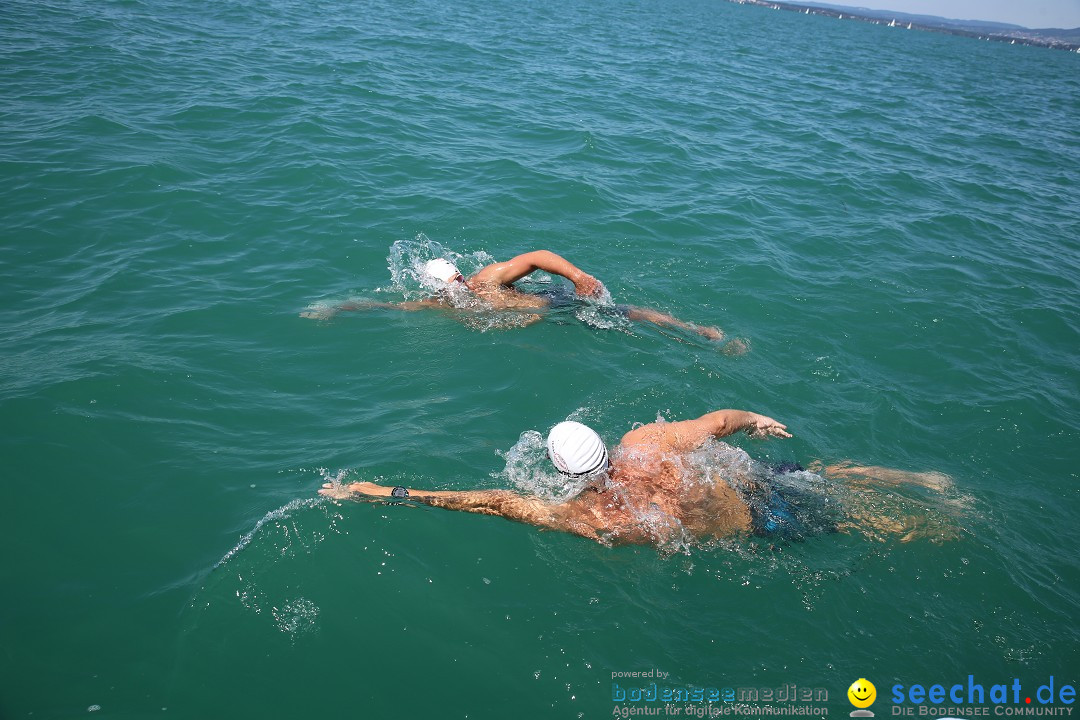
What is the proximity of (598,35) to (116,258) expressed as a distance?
2908 cm

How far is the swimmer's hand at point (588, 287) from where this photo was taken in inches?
318

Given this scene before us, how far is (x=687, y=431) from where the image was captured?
18.6 feet

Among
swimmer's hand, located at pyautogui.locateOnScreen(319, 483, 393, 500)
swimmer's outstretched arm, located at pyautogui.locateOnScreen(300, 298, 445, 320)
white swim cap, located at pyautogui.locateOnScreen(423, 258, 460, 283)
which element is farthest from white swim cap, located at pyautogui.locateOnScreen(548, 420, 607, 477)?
swimmer's outstretched arm, located at pyautogui.locateOnScreen(300, 298, 445, 320)

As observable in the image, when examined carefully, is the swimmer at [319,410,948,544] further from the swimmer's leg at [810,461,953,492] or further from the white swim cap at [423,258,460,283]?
the white swim cap at [423,258,460,283]

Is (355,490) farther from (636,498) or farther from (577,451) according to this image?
(636,498)

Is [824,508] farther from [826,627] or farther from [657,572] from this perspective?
[657,572]

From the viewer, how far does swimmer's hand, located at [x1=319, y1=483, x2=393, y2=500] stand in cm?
524

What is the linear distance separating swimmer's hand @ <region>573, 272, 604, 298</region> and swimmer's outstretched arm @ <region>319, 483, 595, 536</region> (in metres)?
3.63

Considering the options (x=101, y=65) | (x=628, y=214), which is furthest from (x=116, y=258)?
(x=101, y=65)

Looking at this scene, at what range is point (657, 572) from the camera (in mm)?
5316

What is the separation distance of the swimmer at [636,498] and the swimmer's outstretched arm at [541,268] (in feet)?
9.71

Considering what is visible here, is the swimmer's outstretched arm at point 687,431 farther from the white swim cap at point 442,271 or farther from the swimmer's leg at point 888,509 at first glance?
the white swim cap at point 442,271

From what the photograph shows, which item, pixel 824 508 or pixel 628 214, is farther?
pixel 628 214

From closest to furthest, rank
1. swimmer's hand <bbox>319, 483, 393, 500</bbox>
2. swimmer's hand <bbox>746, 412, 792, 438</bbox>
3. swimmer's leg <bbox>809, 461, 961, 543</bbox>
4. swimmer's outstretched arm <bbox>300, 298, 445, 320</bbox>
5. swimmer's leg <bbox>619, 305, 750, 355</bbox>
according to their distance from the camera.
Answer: swimmer's hand <bbox>319, 483, 393, 500</bbox>, swimmer's leg <bbox>809, 461, 961, 543</bbox>, swimmer's hand <bbox>746, 412, 792, 438</bbox>, swimmer's outstretched arm <bbox>300, 298, 445, 320</bbox>, swimmer's leg <bbox>619, 305, 750, 355</bbox>
